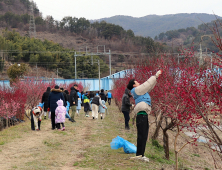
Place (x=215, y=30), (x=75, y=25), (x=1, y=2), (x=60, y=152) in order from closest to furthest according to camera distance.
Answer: (x=215, y=30)
(x=60, y=152)
(x=75, y=25)
(x=1, y=2)

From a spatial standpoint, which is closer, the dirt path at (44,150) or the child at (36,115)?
the dirt path at (44,150)

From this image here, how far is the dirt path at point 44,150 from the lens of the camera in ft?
21.0

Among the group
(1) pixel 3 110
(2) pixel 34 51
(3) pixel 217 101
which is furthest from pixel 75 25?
(3) pixel 217 101

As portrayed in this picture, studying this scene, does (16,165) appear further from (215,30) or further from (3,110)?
(3,110)

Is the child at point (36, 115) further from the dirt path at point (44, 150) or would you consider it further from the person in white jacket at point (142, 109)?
the person in white jacket at point (142, 109)

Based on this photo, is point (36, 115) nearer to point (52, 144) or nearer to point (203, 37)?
point (52, 144)

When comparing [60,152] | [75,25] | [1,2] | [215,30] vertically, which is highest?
[1,2]

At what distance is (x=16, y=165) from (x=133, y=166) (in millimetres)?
2554

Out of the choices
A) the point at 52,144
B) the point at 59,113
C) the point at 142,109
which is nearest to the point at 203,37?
the point at 142,109

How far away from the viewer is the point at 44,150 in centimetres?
794

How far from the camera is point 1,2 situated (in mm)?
159625

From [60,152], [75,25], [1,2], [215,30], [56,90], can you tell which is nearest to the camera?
[215,30]

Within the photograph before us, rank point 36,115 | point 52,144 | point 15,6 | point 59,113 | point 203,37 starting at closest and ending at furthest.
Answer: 1. point 203,37
2. point 52,144
3. point 36,115
4. point 59,113
5. point 15,6

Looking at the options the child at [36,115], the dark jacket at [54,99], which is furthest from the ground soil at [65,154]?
the dark jacket at [54,99]
